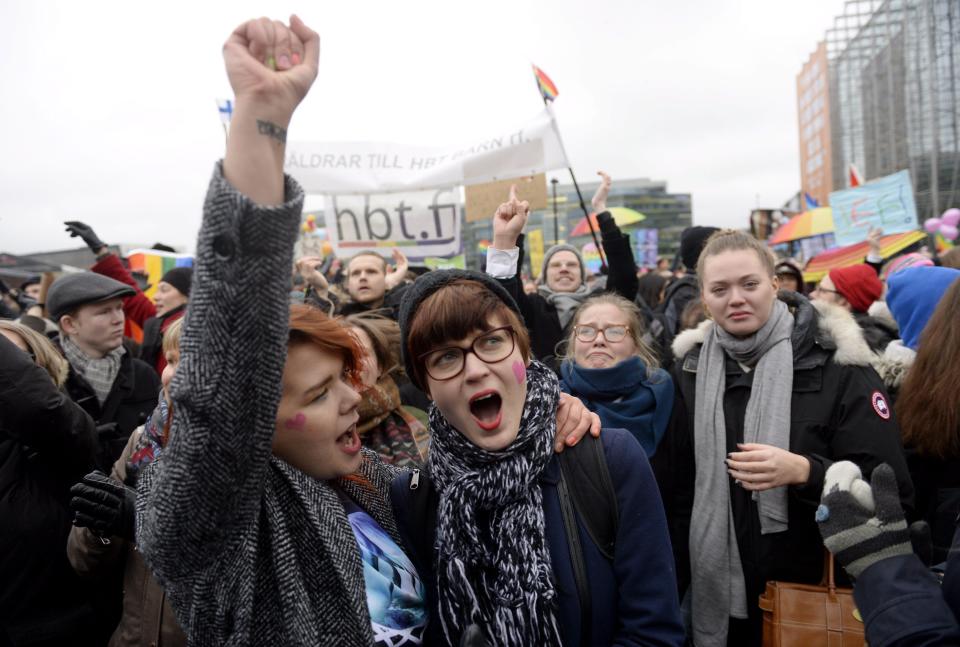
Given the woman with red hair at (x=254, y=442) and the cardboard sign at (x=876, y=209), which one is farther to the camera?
the cardboard sign at (x=876, y=209)

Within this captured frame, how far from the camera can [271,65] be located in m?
1.03

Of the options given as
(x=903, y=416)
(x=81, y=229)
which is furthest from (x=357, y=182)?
(x=903, y=416)

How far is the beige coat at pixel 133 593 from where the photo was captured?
1.67 metres

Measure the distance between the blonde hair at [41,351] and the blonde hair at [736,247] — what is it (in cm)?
292

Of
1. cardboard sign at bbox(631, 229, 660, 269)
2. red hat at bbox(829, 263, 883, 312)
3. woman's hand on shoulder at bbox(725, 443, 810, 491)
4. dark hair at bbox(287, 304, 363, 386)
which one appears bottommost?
woman's hand on shoulder at bbox(725, 443, 810, 491)

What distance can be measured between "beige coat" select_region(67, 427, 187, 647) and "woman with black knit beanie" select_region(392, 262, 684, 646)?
0.73 meters

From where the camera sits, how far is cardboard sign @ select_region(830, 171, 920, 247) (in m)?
8.11

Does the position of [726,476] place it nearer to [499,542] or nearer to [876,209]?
[499,542]

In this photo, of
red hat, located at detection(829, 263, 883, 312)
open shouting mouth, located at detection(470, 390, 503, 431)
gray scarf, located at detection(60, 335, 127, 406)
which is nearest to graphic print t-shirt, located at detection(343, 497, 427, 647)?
open shouting mouth, located at detection(470, 390, 503, 431)

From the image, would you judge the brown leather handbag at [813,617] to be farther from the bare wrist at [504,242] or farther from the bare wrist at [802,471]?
the bare wrist at [504,242]

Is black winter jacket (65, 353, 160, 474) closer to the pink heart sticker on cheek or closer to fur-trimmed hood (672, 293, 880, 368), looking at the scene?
the pink heart sticker on cheek

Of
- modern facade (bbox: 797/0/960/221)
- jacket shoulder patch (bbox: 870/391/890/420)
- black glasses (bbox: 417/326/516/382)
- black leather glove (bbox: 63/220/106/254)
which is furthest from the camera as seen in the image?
modern facade (bbox: 797/0/960/221)

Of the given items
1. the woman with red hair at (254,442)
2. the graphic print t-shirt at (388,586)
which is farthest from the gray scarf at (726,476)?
the woman with red hair at (254,442)

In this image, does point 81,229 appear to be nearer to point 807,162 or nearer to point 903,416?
point 903,416
